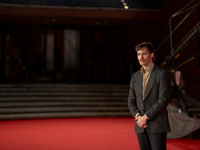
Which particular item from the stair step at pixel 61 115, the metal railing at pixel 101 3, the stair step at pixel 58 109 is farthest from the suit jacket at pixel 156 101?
the metal railing at pixel 101 3

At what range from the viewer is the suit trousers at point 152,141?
8.42 feet

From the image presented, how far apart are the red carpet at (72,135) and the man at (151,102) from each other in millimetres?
2917

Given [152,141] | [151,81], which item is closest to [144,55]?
[151,81]

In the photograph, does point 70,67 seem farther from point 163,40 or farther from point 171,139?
point 171,139

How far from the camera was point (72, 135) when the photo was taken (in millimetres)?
6617

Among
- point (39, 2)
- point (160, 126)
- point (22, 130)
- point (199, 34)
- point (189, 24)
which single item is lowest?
point (22, 130)

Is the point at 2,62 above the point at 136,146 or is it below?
above

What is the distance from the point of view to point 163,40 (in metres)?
12.9

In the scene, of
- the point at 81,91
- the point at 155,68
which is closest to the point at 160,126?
the point at 155,68

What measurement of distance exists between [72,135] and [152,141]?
4255 mm

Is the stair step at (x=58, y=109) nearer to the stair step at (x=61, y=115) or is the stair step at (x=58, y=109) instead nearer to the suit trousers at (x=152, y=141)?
the stair step at (x=61, y=115)

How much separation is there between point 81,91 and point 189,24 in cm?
513

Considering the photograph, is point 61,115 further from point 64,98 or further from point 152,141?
point 152,141

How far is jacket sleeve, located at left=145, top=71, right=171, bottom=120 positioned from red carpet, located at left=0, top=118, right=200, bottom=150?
3051 mm
